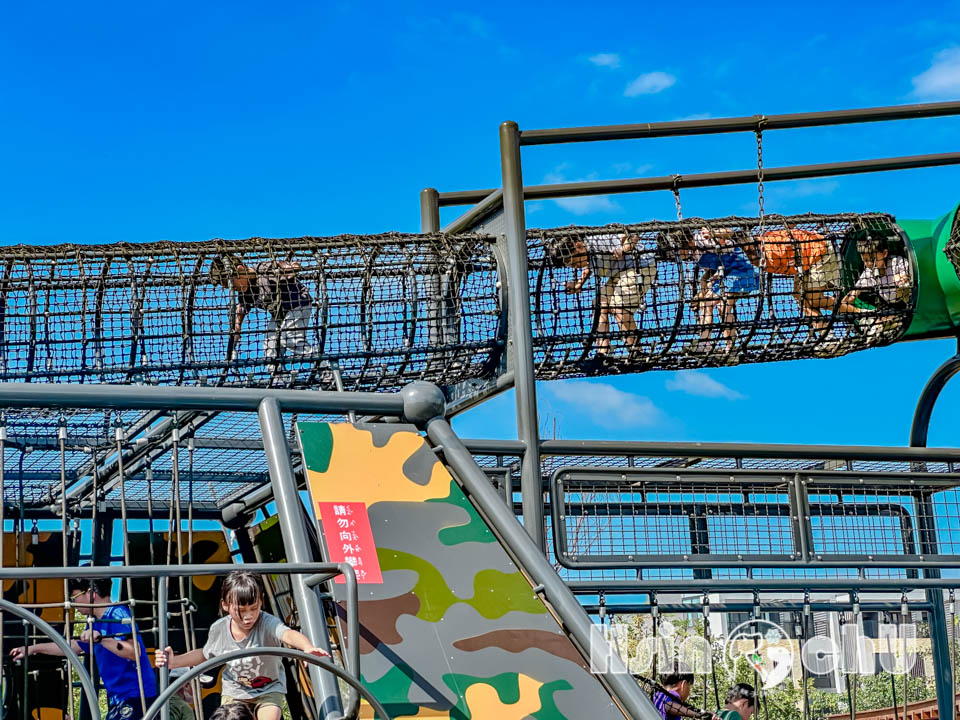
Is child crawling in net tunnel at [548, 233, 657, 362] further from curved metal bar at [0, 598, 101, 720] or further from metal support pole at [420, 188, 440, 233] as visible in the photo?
curved metal bar at [0, 598, 101, 720]

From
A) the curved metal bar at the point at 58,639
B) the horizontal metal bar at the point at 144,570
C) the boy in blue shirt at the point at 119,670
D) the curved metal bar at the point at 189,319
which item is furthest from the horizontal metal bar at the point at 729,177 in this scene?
the curved metal bar at the point at 58,639

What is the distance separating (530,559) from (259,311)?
2592 mm

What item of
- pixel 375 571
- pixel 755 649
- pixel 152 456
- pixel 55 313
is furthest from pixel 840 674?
pixel 55 313

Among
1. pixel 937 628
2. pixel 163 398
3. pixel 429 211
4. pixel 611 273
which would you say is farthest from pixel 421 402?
pixel 937 628

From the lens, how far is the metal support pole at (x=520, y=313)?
700 cm

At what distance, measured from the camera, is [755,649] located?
706cm

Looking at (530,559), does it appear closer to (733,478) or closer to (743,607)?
(743,607)

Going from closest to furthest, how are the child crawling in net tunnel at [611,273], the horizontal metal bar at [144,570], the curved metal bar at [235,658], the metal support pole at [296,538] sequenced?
1. the curved metal bar at [235,658]
2. the horizontal metal bar at [144,570]
3. the metal support pole at [296,538]
4. the child crawling in net tunnel at [611,273]

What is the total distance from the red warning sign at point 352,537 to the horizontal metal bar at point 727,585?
1.57 m

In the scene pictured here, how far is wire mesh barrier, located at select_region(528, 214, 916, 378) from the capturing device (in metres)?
7.94

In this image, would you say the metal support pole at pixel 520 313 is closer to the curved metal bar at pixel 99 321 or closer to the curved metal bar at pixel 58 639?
the curved metal bar at pixel 99 321

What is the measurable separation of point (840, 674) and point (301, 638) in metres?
3.75

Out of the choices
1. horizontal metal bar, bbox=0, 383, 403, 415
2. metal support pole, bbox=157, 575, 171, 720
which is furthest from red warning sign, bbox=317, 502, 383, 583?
metal support pole, bbox=157, 575, 171, 720

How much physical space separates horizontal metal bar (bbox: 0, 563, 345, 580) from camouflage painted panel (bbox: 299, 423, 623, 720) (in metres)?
0.71
